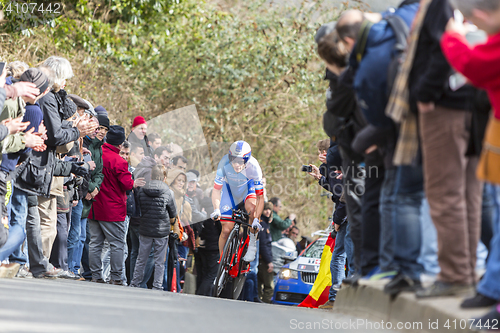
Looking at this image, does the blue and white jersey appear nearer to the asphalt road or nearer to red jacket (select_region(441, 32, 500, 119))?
the asphalt road

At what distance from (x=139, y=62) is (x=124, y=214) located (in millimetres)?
10869

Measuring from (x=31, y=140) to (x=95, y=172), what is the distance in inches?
118

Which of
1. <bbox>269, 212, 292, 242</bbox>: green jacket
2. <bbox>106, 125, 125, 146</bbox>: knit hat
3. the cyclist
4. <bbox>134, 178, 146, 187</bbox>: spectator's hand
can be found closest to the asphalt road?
<bbox>106, 125, 125, 146</bbox>: knit hat

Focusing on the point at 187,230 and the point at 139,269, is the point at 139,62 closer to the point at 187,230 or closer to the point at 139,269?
the point at 187,230

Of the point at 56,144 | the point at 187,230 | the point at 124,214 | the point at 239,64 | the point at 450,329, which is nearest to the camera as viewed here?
the point at 450,329

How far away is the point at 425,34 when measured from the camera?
4168 millimetres

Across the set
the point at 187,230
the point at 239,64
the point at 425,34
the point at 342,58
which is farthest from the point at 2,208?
the point at 239,64

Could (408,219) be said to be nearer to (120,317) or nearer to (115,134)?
(120,317)

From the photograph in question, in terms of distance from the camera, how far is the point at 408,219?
4.25 meters

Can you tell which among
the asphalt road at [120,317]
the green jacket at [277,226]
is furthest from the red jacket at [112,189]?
the green jacket at [277,226]

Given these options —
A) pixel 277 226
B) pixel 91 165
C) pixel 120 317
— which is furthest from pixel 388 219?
pixel 277 226

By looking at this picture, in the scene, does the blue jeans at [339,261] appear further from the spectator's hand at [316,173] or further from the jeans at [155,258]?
the jeans at [155,258]

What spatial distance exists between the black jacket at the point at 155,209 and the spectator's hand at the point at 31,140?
3.31 m

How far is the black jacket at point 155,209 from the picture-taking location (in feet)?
32.9
